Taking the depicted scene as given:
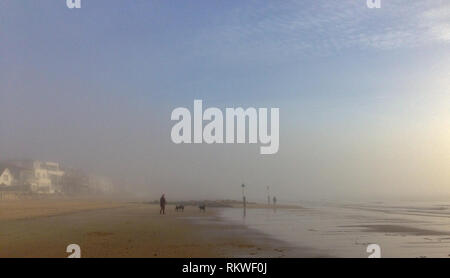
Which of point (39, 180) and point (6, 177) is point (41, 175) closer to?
point (39, 180)

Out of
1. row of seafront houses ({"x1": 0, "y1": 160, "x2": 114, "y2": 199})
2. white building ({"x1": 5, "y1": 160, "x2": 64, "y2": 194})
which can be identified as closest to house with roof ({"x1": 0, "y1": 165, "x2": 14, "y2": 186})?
row of seafront houses ({"x1": 0, "y1": 160, "x2": 114, "y2": 199})

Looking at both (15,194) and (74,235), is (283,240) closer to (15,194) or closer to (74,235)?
(74,235)

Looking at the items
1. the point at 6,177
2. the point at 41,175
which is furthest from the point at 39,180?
the point at 6,177

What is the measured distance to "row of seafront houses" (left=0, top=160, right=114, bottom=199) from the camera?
113 m

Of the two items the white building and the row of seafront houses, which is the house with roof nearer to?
the row of seafront houses

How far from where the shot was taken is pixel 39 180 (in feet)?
471

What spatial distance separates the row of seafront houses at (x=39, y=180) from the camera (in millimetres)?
113175

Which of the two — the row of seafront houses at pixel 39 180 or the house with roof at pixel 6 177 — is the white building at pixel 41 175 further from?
the house with roof at pixel 6 177

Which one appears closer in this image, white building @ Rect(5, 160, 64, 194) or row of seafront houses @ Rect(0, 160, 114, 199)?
row of seafront houses @ Rect(0, 160, 114, 199)

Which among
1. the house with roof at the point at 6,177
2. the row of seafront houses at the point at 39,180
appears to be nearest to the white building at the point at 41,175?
the row of seafront houses at the point at 39,180

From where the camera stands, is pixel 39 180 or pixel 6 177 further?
pixel 39 180

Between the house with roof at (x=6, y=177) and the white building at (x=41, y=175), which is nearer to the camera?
the house with roof at (x=6, y=177)

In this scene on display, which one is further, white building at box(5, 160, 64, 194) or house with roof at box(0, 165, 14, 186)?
white building at box(5, 160, 64, 194)
